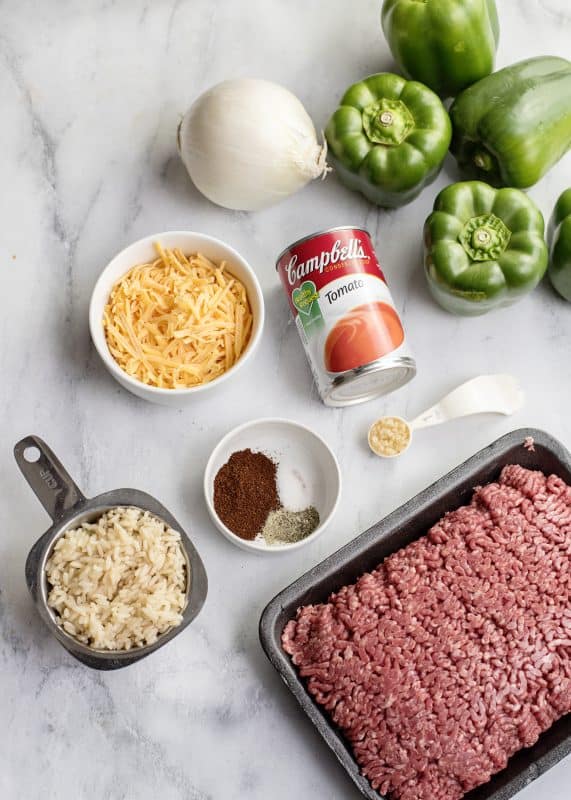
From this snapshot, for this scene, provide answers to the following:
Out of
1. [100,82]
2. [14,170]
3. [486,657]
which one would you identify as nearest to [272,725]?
[486,657]

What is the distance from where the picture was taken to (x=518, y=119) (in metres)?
2.06

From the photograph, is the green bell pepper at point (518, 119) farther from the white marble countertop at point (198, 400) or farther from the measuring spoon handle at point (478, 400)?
the measuring spoon handle at point (478, 400)

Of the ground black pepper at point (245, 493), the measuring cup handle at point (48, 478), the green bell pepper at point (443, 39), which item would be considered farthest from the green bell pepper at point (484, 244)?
the measuring cup handle at point (48, 478)

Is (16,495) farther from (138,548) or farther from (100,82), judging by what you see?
(100,82)

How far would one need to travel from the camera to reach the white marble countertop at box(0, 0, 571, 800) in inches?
78.4

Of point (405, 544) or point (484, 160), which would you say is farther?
point (484, 160)

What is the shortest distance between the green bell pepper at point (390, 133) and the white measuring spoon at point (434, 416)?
1.63ft

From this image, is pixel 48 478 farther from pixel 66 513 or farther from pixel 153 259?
pixel 153 259

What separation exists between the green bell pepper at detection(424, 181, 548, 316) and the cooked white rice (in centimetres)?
86

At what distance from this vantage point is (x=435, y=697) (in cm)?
181

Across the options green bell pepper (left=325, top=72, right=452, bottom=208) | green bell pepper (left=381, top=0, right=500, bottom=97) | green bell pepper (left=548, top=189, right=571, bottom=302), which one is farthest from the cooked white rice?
green bell pepper (left=381, top=0, right=500, bottom=97)

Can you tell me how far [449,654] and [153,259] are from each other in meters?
1.10

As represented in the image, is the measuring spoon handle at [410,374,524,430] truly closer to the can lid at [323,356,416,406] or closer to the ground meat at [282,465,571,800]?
the can lid at [323,356,416,406]

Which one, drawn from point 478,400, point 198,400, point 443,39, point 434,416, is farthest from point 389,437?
point 443,39
